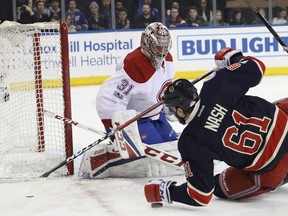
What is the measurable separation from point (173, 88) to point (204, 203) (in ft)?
1.54

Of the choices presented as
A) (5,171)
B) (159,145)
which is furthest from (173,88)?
(5,171)

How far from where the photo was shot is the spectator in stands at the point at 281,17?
9336 millimetres

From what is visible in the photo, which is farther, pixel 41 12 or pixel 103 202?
pixel 41 12

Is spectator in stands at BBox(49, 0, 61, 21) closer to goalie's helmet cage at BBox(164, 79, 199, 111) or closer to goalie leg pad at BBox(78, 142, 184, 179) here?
goalie leg pad at BBox(78, 142, 184, 179)

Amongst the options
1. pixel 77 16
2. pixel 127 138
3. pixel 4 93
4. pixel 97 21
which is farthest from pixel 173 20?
pixel 127 138

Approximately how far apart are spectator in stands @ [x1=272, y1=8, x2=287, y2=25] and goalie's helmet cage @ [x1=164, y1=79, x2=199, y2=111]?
268 inches

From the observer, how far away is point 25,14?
8555 mm

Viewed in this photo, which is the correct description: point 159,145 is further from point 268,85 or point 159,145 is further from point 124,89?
point 268,85

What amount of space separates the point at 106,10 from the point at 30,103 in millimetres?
4802

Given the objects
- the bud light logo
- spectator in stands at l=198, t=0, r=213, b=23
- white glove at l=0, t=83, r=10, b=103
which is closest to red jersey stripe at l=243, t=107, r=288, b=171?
white glove at l=0, t=83, r=10, b=103

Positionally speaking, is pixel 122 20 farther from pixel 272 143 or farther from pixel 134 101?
pixel 272 143

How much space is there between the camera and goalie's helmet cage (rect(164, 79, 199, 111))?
2.74 meters

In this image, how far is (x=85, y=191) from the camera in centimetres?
339

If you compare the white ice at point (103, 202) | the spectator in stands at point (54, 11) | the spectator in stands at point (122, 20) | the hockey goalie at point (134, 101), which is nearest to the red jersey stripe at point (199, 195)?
the white ice at point (103, 202)
